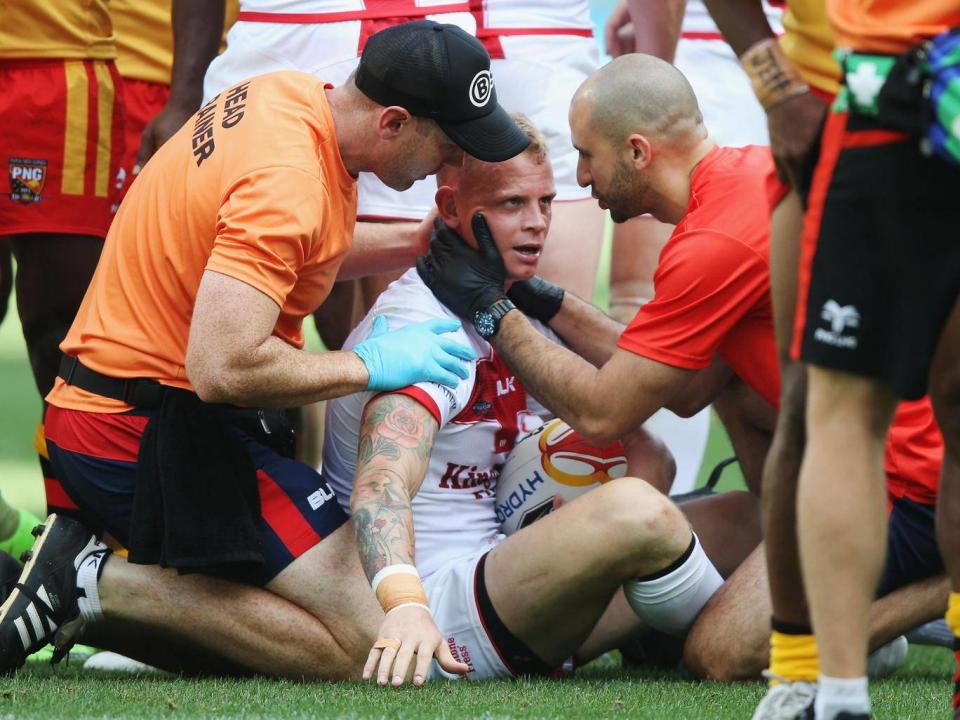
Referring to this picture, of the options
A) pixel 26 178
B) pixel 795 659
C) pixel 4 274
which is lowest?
pixel 4 274

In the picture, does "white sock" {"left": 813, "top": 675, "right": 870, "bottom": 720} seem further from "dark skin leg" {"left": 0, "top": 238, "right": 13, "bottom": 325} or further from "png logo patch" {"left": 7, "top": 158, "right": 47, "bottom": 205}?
"dark skin leg" {"left": 0, "top": 238, "right": 13, "bottom": 325}

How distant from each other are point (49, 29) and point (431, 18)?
45.7 inches

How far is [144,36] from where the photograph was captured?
17.3ft

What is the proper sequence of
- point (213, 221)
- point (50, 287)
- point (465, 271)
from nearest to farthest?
point (213, 221) < point (465, 271) < point (50, 287)

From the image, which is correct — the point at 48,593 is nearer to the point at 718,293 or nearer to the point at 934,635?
the point at 718,293

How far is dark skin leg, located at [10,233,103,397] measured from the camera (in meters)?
4.62

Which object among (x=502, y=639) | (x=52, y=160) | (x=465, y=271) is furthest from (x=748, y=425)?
(x=52, y=160)

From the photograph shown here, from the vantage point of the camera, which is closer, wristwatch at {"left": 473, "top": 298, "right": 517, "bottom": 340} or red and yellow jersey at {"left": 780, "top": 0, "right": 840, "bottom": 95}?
red and yellow jersey at {"left": 780, "top": 0, "right": 840, "bottom": 95}

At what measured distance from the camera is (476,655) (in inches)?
141

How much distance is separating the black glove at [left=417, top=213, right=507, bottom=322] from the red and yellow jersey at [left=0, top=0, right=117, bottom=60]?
1.45m

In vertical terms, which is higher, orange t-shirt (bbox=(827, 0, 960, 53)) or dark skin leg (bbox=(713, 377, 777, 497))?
orange t-shirt (bbox=(827, 0, 960, 53))

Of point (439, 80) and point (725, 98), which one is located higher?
point (439, 80)

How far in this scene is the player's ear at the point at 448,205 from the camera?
407 centimetres

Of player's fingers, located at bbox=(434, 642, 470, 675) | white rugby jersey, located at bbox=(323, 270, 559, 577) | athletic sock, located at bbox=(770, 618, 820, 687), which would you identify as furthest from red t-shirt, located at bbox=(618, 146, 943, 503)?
athletic sock, located at bbox=(770, 618, 820, 687)
